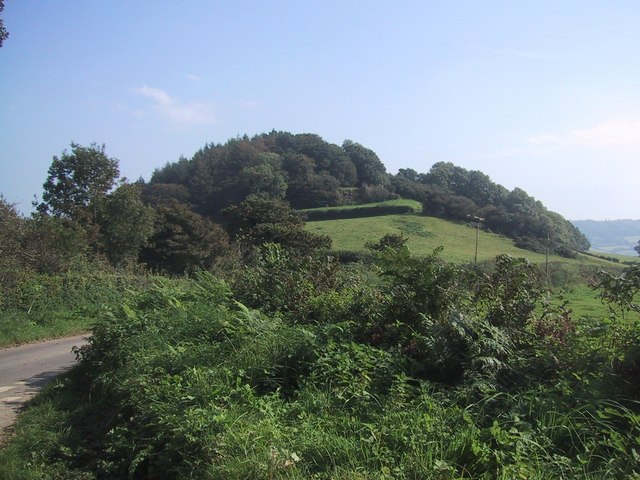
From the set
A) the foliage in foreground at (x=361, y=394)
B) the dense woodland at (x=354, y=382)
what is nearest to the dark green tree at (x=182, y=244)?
the dense woodland at (x=354, y=382)

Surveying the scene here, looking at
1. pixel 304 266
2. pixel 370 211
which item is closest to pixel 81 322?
pixel 304 266

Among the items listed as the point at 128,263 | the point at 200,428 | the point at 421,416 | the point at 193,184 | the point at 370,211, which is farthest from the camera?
the point at 193,184

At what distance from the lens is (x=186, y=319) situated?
8.19 metres

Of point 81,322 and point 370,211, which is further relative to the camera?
point 370,211

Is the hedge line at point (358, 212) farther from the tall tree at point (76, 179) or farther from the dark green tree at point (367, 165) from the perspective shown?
the tall tree at point (76, 179)

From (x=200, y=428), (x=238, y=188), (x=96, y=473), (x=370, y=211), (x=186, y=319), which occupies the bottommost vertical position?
(x=96, y=473)

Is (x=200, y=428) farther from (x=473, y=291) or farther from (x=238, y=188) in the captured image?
(x=238, y=188)

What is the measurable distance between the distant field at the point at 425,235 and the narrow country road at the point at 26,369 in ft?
146

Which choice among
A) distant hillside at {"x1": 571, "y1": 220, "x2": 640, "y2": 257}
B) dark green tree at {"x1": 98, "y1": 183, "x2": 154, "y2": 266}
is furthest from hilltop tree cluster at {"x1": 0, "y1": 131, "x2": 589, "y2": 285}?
distant hillside at {"x1": 571, "y1": 220, "x2": 640, "y2": 257}

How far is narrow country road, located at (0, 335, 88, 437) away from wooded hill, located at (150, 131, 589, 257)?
61.0 metres

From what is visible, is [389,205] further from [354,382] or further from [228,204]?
[354,382]

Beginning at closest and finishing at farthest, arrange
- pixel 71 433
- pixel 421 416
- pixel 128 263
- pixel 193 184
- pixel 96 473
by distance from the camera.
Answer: pixel 421 416 → pixel 96 473 → pixel 71 433 → pixel 128 263 → pixel 193 184

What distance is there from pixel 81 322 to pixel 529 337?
16281mm

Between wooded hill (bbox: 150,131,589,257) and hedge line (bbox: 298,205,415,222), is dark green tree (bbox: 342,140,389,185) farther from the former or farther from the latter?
hedge line (bbox: 298,205,415,222)
